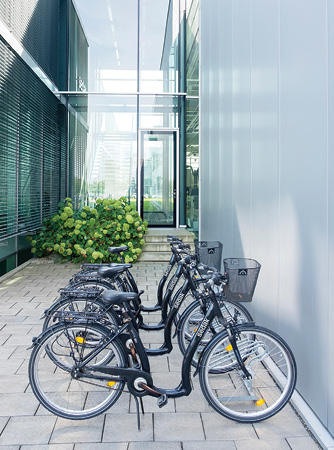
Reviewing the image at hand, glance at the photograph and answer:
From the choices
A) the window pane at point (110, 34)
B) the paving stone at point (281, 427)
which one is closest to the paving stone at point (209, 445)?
the paving stone at point (281, 427)

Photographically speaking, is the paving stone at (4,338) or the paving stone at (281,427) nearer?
the paving stone at (281,427)

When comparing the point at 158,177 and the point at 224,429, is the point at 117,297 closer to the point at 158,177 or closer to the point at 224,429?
the point at 224,429

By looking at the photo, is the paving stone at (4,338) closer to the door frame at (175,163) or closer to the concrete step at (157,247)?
the concrete step at (157,247)

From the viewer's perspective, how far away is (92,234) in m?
7.96

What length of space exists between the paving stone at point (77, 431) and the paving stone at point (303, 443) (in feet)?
3.28

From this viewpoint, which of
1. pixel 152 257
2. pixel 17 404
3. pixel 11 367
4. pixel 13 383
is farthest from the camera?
pixel 152 257

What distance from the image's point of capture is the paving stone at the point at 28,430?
7.61ft

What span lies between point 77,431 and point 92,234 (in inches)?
224

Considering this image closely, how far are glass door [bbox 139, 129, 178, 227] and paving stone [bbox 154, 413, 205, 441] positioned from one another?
26.8 ft

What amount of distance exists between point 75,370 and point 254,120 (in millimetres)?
2647

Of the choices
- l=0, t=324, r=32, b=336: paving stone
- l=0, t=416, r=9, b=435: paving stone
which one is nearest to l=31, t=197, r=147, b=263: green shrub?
l=0, t=324, r=32, b=336: paving stone

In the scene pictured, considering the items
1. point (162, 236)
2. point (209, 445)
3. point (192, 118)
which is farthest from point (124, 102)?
point (209, 445)

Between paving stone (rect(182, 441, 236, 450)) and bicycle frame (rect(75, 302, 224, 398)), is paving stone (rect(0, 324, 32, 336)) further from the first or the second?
paving stone (rect(182, 441, 236, 450))

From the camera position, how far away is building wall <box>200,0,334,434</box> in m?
2.42
